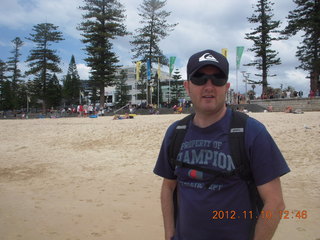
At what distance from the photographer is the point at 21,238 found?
3166 mm

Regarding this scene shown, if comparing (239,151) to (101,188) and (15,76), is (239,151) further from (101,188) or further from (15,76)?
(15,76)

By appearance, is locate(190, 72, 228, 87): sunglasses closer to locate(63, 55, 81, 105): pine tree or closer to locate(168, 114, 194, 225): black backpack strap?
locate(168, 114, 194, 225): black backpack strap

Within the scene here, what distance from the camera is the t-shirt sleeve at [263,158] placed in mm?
1241

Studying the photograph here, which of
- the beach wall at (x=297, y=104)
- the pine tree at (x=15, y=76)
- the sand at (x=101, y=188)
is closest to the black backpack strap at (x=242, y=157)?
the sand at (x=101, y=188)

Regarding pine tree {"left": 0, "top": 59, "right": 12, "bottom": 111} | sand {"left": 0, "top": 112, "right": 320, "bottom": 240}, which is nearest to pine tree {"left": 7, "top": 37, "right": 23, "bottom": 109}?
pine tree {"left": 0, "top": 59, "right": 12, "bottom": 111}

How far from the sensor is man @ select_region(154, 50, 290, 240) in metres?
1.25

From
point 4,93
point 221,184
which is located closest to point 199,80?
point 221,184

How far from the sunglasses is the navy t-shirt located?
214mm

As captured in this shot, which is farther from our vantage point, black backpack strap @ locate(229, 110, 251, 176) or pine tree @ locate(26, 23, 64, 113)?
pine tree @ locate(26, 23, 64, 113)

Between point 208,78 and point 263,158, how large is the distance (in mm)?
536

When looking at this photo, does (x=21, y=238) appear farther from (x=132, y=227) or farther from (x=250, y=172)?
(x=250, y=172)

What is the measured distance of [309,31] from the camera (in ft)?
94.6

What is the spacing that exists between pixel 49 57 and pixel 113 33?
41.7ft

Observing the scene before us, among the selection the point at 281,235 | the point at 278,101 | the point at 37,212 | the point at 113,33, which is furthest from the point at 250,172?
the point at 113,33
